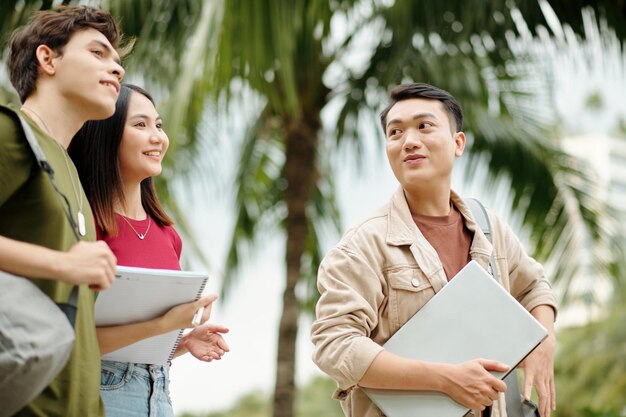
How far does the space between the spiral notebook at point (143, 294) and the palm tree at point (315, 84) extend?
9.86 ft

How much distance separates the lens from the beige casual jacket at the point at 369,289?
220 centimetres

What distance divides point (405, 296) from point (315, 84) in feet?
14.9

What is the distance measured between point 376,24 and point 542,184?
2.05 metres

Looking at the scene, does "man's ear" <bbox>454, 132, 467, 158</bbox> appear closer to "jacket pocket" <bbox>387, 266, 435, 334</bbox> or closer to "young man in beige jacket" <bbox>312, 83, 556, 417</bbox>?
"young man in beige jacket" <bbox>312, 83, 556, 417</bbox>

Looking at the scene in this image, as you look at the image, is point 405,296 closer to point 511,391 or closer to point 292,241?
point 511,391

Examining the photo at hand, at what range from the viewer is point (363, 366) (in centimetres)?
215

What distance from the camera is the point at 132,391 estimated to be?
2.19m

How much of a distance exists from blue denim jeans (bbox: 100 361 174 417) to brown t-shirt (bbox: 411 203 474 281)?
2.58 feet

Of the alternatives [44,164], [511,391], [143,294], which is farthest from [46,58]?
[511,391]

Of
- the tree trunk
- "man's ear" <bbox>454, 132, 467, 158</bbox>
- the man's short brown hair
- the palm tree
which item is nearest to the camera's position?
the man's short brown hair

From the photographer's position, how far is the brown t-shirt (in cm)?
241

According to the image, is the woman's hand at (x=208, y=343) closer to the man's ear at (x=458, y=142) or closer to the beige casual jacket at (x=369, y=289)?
the beige casual jacket at (x=369, y=289)

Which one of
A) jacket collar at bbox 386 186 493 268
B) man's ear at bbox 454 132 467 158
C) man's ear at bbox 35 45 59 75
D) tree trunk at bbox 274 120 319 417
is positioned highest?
man's ear at bbox 35 45 59 75

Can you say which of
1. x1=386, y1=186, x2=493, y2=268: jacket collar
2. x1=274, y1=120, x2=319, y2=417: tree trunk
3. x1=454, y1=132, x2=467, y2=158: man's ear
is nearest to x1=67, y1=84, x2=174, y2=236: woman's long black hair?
x1=386, y1=186, x2=493, y2=268: jacket collar
